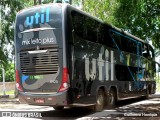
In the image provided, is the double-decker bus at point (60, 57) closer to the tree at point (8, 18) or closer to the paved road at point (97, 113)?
the paved road at point (97, 113)

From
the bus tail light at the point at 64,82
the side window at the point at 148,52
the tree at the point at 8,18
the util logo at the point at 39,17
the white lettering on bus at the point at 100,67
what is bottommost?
the bus tail light at the point at 64,82

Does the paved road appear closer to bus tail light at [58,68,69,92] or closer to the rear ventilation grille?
bus tail light at [58,68,69,92]

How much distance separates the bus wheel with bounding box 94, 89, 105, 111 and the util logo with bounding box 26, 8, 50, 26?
3878 mm

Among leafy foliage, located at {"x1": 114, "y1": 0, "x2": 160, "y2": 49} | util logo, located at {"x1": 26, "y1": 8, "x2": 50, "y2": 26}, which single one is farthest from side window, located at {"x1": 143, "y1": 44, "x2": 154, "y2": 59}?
util logo, located at {"x1": 26, "y1": 8, "x2": 50, "y2": 26}

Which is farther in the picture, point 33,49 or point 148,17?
point 148,17

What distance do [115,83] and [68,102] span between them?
15.8ft

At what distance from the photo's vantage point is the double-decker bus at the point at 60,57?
1140 centimetres

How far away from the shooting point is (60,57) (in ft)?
37.4

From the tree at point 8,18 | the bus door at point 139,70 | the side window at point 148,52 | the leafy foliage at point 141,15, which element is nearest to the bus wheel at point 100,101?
the leafy foliage at point 141,15

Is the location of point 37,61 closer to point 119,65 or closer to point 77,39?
point 77,39

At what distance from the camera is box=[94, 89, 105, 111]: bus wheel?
13.4m

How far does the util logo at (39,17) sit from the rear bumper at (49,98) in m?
2.66

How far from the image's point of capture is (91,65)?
1300 centimetres

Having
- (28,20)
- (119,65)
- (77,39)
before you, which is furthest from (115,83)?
(28,20)
